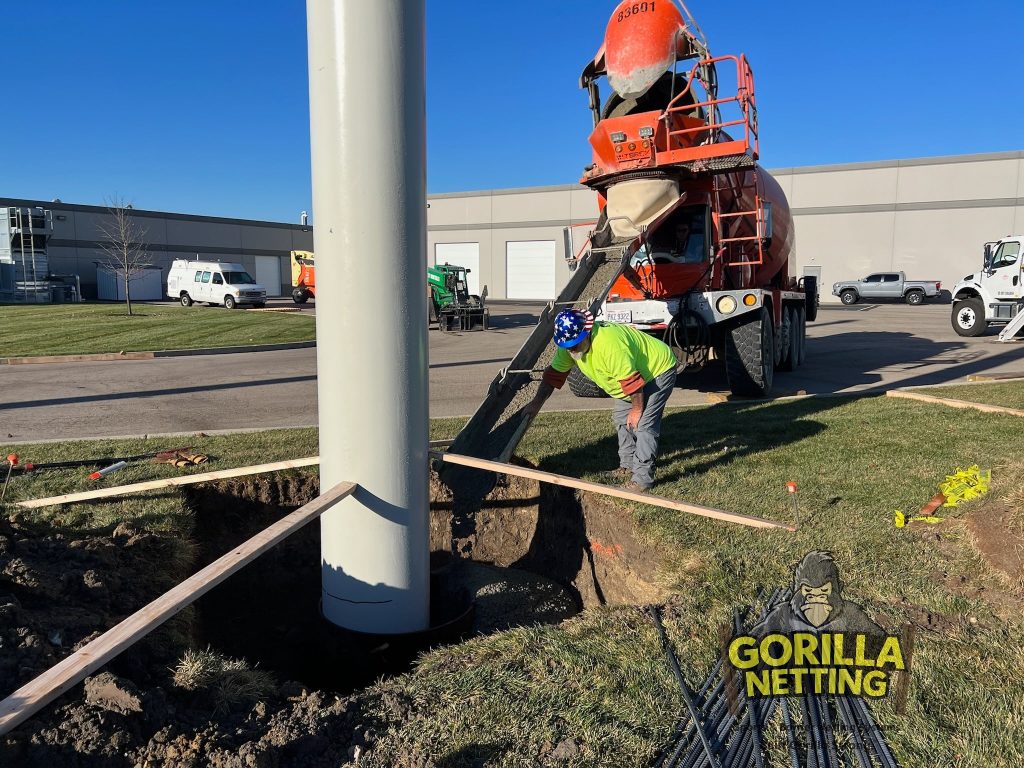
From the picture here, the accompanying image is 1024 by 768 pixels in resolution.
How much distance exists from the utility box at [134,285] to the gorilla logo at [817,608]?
4257 cm

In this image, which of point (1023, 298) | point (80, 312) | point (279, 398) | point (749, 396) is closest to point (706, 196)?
point (749, 396)

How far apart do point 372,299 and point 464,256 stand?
4543 centimetres

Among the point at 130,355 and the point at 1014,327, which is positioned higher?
the point at 1014,327

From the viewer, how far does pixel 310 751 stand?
2568 mm

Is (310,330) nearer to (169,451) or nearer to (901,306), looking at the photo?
(169,451)

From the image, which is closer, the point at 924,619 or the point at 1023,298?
the point at 924,619

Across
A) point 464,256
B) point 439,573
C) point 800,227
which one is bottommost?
point 439,573

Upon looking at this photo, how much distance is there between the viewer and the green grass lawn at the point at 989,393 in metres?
8.58

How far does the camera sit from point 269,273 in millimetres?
52125

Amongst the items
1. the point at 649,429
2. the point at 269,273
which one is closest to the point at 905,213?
the point at 649,429

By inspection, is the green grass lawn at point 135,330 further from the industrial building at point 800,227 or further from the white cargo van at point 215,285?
the industrial building at point 800,227

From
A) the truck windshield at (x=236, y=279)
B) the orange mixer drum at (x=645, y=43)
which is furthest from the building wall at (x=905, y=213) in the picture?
the orange mixer drum at (x=645, y=43)

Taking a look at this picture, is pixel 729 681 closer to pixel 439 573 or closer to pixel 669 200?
pixel 439 573

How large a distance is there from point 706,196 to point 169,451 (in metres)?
7.10
